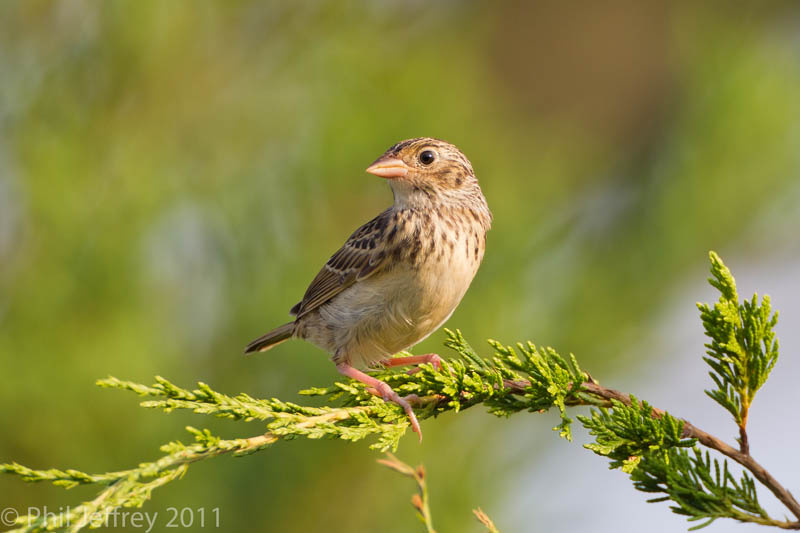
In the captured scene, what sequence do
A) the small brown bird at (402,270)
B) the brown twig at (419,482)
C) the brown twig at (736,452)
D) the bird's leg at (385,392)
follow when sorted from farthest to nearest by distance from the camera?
the small brown bird at (402,270) < the bird's leg at (385,392) < the brown twig at (736,452) < the brown twig at (419,482)

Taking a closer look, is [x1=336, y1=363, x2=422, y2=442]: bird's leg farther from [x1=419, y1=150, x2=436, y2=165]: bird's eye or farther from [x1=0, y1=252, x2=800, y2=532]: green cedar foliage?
[x1=419, y1=150, x2=436, y2=165]: bird's eye

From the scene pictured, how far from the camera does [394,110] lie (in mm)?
→ 3844

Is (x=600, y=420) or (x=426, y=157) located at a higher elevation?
(x=426, y=157)

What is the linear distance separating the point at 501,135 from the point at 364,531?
6.83 ft

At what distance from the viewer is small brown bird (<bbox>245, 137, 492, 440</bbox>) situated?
2.79 meters

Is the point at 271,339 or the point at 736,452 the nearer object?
the point at 736,452

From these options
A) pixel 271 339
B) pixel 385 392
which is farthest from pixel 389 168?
pixel 385 392

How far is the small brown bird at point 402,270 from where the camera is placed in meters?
2.79

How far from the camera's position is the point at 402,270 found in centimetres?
→ 283

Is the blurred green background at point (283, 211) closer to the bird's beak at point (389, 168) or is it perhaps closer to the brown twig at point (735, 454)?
the bird's beak at point (389, 168)

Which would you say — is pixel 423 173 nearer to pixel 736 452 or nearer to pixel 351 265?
pixel 351 265

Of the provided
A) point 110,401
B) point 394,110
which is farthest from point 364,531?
point 394,110

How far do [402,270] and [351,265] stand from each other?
0.24 metres

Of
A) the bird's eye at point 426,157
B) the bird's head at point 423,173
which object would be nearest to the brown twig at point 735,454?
the bird's head at point 423,173
